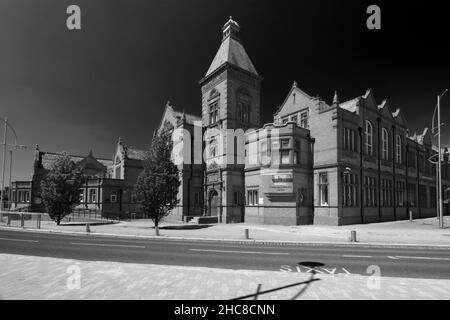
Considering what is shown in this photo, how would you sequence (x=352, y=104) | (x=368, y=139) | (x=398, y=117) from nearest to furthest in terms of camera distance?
(x=352, y=104) → (x=368, y=139) → (x=398, y=117)

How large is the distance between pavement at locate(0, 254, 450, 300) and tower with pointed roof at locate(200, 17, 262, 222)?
23.5m

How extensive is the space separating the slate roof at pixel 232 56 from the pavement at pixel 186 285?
99.0 feet

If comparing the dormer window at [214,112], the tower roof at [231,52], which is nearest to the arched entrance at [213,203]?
the dormer window at [214,112]

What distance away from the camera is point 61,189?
29.7 m

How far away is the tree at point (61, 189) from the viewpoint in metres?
29.3

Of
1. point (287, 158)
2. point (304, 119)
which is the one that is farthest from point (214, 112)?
point (287, 158)

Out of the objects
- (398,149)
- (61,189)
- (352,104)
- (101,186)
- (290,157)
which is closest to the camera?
(290,157)

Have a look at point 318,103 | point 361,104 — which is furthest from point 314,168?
point 361,104

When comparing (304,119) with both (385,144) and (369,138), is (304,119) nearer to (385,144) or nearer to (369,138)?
(369,138)

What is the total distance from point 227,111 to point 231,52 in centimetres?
852

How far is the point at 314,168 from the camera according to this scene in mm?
29625

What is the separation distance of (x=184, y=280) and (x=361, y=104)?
30.4 meters

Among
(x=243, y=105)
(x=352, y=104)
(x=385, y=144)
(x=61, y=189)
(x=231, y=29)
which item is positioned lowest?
(x=61, y=189)

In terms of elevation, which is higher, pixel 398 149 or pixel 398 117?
pixel 398 117
